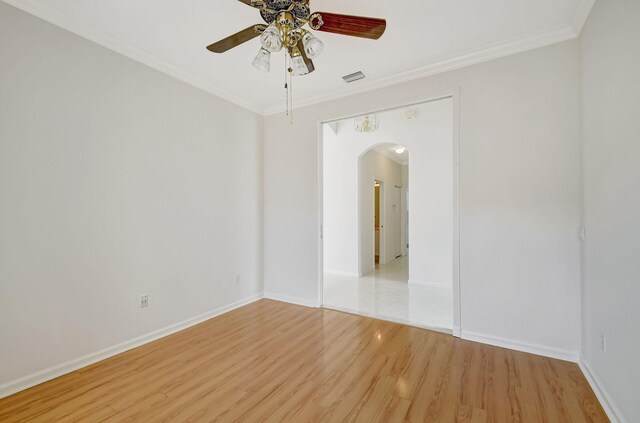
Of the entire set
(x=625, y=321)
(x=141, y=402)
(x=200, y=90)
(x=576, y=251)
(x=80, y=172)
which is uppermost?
(x=200, y=90)

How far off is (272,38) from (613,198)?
7.61ft

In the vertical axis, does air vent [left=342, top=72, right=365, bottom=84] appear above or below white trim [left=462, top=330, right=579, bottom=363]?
above

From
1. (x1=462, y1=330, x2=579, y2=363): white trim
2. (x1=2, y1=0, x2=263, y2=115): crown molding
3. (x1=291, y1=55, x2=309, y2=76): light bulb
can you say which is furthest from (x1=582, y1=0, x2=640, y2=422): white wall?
(x1=2, y1=0, x2=263, y2=115): crown molding

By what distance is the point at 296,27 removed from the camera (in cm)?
177

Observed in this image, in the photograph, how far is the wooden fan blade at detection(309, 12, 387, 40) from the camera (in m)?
1.65

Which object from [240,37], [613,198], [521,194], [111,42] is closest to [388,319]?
[521,194]

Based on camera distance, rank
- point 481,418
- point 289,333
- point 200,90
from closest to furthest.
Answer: point 481,418
point 289,333
point 200,90

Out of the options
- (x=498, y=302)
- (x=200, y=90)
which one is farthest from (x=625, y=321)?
(x=200, y=90)

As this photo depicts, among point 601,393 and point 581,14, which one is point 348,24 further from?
point 601,393

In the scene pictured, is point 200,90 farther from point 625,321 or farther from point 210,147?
point 625,321

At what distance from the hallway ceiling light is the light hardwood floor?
11.5 ft

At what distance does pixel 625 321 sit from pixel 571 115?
1679 mm

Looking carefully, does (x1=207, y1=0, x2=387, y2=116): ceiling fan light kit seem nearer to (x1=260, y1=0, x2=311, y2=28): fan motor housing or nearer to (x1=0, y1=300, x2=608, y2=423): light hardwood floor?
(x1=260, y1=0, x2=311, y2=28): fan motor housing

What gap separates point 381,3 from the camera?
81.9 inches
